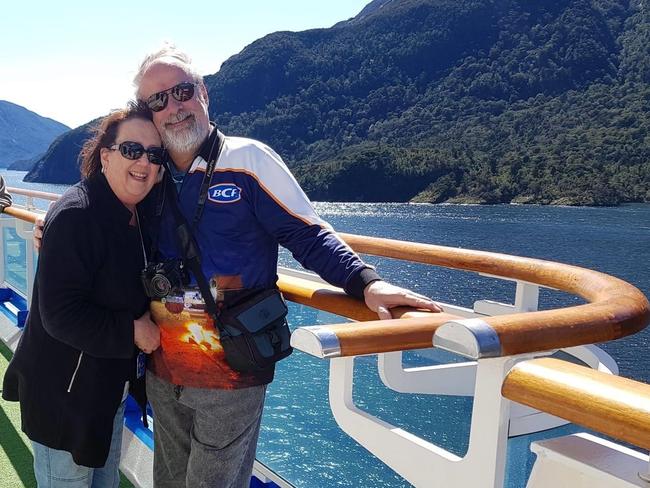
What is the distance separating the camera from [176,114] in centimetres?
143

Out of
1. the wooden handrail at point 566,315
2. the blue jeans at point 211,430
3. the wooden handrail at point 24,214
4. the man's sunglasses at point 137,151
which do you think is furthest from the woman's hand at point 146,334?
the wooden handrail at point 24,214

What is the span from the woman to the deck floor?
0.88m

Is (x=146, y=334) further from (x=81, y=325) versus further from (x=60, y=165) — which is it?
(x=60, y=165)

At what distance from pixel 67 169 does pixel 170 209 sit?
118 metres

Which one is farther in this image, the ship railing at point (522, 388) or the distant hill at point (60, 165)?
the distant hill at point (60, 165)

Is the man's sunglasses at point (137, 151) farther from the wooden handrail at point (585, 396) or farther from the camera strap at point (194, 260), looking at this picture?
the wooden handrail at point (585, 396)

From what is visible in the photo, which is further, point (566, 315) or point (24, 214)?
point (24, 214)

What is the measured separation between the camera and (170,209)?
4.56ft

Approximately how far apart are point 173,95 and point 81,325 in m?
0.53

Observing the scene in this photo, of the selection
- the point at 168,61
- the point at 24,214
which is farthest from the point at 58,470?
the point at 24,214

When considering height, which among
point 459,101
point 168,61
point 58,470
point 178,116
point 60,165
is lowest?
point 60,165

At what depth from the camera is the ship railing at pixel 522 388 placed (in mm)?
627

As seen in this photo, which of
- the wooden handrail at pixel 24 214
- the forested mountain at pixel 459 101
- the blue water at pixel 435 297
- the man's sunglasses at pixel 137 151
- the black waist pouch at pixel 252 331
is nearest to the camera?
the black waist pouch at pixel 252 331

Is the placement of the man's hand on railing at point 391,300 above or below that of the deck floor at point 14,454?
above
